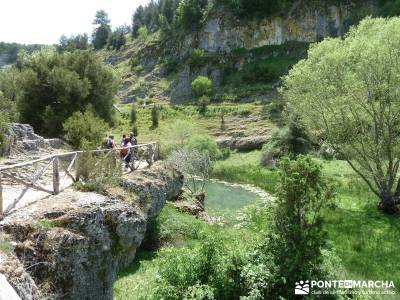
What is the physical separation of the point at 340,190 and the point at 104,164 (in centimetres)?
2218

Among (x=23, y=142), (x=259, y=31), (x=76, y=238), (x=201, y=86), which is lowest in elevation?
(x=76, y=238)

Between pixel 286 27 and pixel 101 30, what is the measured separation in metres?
81.7

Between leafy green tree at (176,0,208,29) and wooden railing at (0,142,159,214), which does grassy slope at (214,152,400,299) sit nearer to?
wooden railing at (0,142,159,214)

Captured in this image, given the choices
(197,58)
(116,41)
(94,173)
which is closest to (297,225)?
(94,173)

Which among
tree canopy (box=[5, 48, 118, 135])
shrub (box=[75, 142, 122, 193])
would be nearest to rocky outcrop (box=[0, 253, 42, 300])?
shrub (box=[75, 142, 122, 193])

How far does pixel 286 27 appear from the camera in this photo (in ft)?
330

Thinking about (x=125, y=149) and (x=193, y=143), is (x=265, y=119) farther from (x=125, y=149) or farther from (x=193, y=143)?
(x=125, y=149)

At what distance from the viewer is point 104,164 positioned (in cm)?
1367

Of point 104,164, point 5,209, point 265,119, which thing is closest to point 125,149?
point 104,164

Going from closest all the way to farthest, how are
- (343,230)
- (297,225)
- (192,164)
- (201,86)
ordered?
(297,225)
(343,230)
(192,164)
(201,86)

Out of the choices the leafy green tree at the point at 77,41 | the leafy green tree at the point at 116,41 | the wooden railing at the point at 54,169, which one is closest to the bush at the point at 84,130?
the wooden railing at the point at 54,169

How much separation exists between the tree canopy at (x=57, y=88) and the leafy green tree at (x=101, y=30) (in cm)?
12477

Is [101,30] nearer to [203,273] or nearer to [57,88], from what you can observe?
[57,88]

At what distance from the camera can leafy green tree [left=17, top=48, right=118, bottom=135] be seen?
1182 inches
